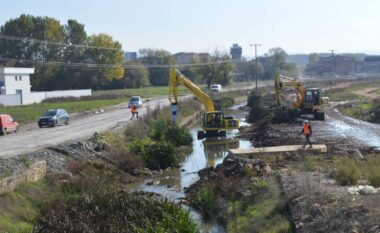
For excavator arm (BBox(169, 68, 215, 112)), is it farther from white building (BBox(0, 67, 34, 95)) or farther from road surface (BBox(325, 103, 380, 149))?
white building (BBox(0, 67, 34, 95))

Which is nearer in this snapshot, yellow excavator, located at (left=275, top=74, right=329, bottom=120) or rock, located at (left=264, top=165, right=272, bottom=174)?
rock, located at (left=264, top=165, right=272, bottom=174)

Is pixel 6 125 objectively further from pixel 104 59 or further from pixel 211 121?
pixel 104 59

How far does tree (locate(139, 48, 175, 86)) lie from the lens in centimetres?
13588

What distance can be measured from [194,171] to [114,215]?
49.4ft

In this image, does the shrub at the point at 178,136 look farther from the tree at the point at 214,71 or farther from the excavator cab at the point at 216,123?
the tree at the point at 214,71

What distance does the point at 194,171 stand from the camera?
33344 millimetres

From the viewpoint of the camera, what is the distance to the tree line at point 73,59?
104625mm

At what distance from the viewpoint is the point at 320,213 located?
53.2ft

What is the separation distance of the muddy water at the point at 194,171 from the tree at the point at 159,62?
8605cm

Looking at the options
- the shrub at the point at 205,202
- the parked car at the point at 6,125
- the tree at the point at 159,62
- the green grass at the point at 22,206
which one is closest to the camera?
the green grass at the point at 22,206

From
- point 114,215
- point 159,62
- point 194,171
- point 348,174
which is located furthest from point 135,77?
point 114,215

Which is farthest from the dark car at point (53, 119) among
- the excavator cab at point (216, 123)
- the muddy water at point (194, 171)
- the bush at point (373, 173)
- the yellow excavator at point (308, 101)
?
the bush at point (373, 173)

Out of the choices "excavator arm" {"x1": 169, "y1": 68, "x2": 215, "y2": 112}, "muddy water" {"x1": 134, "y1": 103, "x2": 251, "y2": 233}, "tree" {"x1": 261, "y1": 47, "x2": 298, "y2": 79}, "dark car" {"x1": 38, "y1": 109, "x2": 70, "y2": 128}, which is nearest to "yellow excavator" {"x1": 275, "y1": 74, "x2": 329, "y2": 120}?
"muddy water" {"x1": 134, "y1": 103, "x2": 251, "y2": 233}

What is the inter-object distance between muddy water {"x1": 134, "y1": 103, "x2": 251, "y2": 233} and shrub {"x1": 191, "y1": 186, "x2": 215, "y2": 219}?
0.28 m
